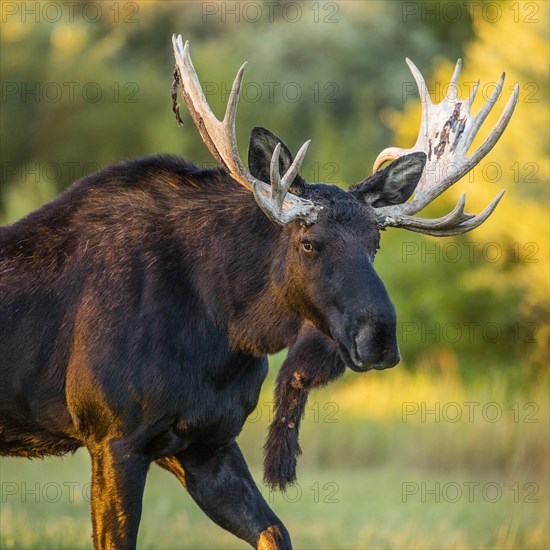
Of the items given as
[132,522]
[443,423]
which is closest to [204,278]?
[132,522]

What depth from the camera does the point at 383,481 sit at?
1723 centimetres

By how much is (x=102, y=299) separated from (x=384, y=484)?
1033 cm

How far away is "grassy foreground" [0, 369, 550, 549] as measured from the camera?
11.6 m

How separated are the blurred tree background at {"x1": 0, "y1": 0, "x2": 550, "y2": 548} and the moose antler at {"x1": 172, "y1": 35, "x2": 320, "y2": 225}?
145 inches

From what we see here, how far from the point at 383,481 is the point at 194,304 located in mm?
10414

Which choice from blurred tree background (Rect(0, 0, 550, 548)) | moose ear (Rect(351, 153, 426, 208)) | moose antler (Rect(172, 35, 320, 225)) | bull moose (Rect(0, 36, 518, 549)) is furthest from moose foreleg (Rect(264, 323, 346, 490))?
blurred tree background (Rect(0, 0, 550, 548))

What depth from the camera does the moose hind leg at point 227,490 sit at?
7.47 metres

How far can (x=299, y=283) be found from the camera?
704 centimetres

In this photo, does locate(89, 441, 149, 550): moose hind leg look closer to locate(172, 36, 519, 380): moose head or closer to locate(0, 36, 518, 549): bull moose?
locate(0, 36, 518, 549): bull moose

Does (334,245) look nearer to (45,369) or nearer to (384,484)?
(45,369)

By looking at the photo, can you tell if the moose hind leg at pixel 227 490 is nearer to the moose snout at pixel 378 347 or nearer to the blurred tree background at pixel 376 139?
the moose snout at pixel 378 347

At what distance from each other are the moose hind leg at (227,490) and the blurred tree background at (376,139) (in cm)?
245

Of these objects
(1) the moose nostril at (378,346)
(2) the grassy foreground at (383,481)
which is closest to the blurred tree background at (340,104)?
(2) the grassy foreground at (383,481)

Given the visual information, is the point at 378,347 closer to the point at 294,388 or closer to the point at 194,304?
the point at 294,388
